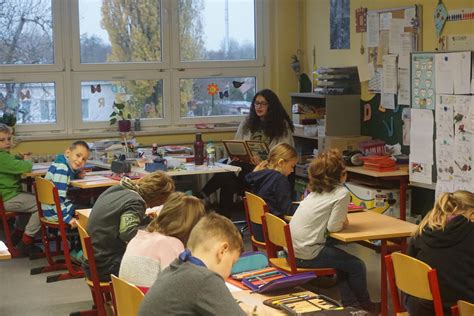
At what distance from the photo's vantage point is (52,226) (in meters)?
6.36

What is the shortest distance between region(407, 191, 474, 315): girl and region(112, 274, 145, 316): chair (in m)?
1.52

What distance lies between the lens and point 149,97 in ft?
28.2

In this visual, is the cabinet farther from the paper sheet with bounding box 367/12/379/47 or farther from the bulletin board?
the paper sheet with bounding box 367/12/379/47

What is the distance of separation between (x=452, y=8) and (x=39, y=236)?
419 cm

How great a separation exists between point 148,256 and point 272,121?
4.33 m

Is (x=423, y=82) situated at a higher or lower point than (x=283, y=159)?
higher

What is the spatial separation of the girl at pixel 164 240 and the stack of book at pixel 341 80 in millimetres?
4450

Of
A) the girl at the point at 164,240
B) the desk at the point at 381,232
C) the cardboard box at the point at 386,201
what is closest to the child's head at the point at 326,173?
the desk at the point at 381,232

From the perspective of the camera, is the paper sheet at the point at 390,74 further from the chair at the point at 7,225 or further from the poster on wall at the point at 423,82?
the chair at the point at 7,225

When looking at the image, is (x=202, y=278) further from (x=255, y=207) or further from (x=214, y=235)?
(x=255, y=207)

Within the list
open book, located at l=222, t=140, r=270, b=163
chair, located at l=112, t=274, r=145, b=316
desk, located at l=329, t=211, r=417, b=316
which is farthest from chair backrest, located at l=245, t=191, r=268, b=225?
chair, located at l=112, t=274, r=145, b=316

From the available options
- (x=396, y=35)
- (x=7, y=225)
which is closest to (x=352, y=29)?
(x=396, y=35)

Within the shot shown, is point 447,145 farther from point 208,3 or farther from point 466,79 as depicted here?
point 208,3

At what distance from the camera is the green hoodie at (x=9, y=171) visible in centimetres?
674
